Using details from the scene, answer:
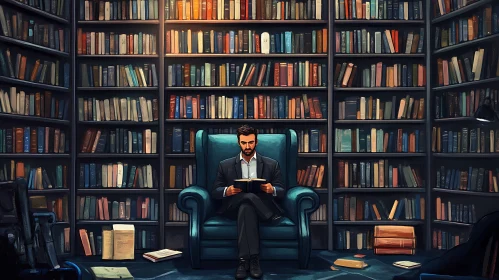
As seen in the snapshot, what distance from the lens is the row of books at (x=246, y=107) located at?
5621 millimetres

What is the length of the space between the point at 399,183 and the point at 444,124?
0.72 m

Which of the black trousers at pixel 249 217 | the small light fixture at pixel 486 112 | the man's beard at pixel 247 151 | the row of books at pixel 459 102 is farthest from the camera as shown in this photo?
the row of books at pixel 459 102

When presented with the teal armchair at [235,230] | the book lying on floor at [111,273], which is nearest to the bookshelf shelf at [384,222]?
the teal armchair at [235,230]

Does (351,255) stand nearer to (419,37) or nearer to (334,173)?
(334,173)

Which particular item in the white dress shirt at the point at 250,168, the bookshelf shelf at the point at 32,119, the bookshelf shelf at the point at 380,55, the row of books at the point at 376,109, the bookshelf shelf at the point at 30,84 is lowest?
the white dress shirt at the point at 250,168

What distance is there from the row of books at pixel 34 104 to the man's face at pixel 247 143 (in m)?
1.93

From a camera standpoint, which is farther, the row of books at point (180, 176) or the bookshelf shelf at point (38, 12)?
the row of books at point (180, 176)

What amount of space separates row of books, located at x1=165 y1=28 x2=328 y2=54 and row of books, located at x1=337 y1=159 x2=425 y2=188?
119 cm

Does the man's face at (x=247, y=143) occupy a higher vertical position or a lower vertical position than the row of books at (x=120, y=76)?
lower

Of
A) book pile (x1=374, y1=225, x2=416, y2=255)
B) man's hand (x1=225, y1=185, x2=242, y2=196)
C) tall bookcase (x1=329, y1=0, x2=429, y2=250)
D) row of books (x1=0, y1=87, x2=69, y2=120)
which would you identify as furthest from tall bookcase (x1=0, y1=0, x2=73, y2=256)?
book pile (x1=374, y1=225, x2=416, y2=255)

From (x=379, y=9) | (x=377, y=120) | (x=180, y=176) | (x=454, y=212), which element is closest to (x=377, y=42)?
(x=379, y=9)

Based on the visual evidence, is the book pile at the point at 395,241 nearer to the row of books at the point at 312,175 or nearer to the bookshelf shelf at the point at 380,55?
the row of books at the point at 312,175

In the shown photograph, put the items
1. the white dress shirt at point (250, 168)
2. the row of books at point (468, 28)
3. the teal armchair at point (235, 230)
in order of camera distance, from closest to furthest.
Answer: the teal armchair at point (235, 230), the white dress shirt at point (250, 168), the row of books at point (468, 28)

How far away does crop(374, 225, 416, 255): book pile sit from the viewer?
17.2 ft
